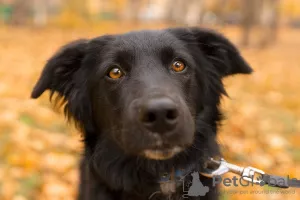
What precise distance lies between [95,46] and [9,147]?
2.23 metres

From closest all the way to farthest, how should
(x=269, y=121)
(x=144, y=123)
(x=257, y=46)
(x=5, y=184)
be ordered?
(x=144, y=123) < (x=5, y=184) < (x=269, y=121) < (x=257, y=46)

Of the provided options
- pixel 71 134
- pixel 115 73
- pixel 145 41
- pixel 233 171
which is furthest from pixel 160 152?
pixel 71 134

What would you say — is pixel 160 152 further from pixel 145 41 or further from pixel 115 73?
pixel 145 41

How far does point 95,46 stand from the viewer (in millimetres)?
3119

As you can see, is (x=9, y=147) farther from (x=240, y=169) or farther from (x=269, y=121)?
(x=269, y=121)

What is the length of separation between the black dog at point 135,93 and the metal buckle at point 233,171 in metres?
0.09

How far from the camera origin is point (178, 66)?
2.87m

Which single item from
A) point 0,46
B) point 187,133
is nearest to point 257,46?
point 0,46

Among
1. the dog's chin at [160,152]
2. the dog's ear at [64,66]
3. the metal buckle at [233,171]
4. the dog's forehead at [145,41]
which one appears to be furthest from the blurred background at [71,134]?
the dog's chin at [160,152]

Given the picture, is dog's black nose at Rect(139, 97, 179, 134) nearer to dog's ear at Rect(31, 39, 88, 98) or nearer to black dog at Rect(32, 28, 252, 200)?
black dog at Rect(32, 28, 252, 200)

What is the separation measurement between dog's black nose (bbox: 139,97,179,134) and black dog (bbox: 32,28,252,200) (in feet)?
0.35

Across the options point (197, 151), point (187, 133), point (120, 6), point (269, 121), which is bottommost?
point (120, 6)

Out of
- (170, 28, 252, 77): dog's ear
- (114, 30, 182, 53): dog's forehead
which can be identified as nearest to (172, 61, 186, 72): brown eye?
(114, 30, 182, 53): dog's forehead

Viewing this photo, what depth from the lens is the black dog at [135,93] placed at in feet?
8.36
